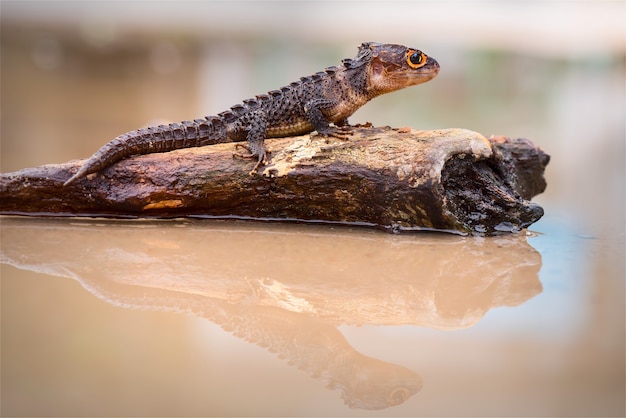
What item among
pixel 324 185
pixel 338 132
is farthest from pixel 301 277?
pixel 338 132

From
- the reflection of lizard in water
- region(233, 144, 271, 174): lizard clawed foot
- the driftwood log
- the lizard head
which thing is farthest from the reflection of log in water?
the lizard head

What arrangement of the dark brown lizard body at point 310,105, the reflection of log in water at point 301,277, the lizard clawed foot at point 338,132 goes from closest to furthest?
the reflection of log in water at point 301,277 → the lizard clawed foot at point 338,132 → the dark brown lizard body at point 310,105

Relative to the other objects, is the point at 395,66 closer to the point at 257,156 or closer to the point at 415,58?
the point at 415,58

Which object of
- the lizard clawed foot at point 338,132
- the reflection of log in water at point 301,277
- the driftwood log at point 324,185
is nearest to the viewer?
the reflection of log in water at point 301,277

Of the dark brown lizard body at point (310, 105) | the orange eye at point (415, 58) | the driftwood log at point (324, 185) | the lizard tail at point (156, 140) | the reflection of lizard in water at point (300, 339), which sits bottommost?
the reflection of lizard in water at point (300, 339)

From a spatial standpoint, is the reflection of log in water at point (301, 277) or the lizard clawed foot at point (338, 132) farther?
the lizard clawed foot at point (338, 132)

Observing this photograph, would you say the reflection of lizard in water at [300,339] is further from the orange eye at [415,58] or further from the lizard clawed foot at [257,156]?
the orange eye at [415,58]

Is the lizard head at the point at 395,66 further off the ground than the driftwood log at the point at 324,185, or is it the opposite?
the lizard head at the point at 395,66

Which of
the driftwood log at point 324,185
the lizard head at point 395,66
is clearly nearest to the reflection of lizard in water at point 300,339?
the driftwood log at point 324,185

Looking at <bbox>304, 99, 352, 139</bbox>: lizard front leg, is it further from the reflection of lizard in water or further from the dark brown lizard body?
the reflection of lizard in water
